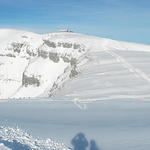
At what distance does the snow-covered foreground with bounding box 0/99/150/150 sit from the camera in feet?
39.6

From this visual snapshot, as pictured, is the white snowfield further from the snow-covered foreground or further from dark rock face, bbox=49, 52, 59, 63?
the snow-covered foreground

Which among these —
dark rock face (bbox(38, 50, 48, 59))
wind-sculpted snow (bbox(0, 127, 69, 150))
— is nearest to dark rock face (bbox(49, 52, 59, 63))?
dark rock face (bbox(38, 50, 48, 59))

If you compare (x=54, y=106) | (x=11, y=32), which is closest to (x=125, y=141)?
(x=54, y=106)

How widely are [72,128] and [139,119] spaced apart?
10.4 feet

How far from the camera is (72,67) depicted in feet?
196

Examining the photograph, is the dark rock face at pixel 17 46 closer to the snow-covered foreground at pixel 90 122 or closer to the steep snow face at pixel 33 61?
the steep snow face at pixel 33 61

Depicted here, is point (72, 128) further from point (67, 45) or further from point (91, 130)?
point (67, 45)

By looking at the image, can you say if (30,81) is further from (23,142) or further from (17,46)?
(23,142)

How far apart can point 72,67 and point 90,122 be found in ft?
149

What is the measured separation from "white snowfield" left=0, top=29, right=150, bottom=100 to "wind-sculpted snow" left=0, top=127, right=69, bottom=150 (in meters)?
10.8

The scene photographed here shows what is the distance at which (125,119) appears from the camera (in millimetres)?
14898

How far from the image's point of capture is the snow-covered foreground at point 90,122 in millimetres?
12078

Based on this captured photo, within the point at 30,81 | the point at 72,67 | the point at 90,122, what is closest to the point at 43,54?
the point at 30,81

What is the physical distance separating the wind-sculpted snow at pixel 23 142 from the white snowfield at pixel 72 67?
427 inches
